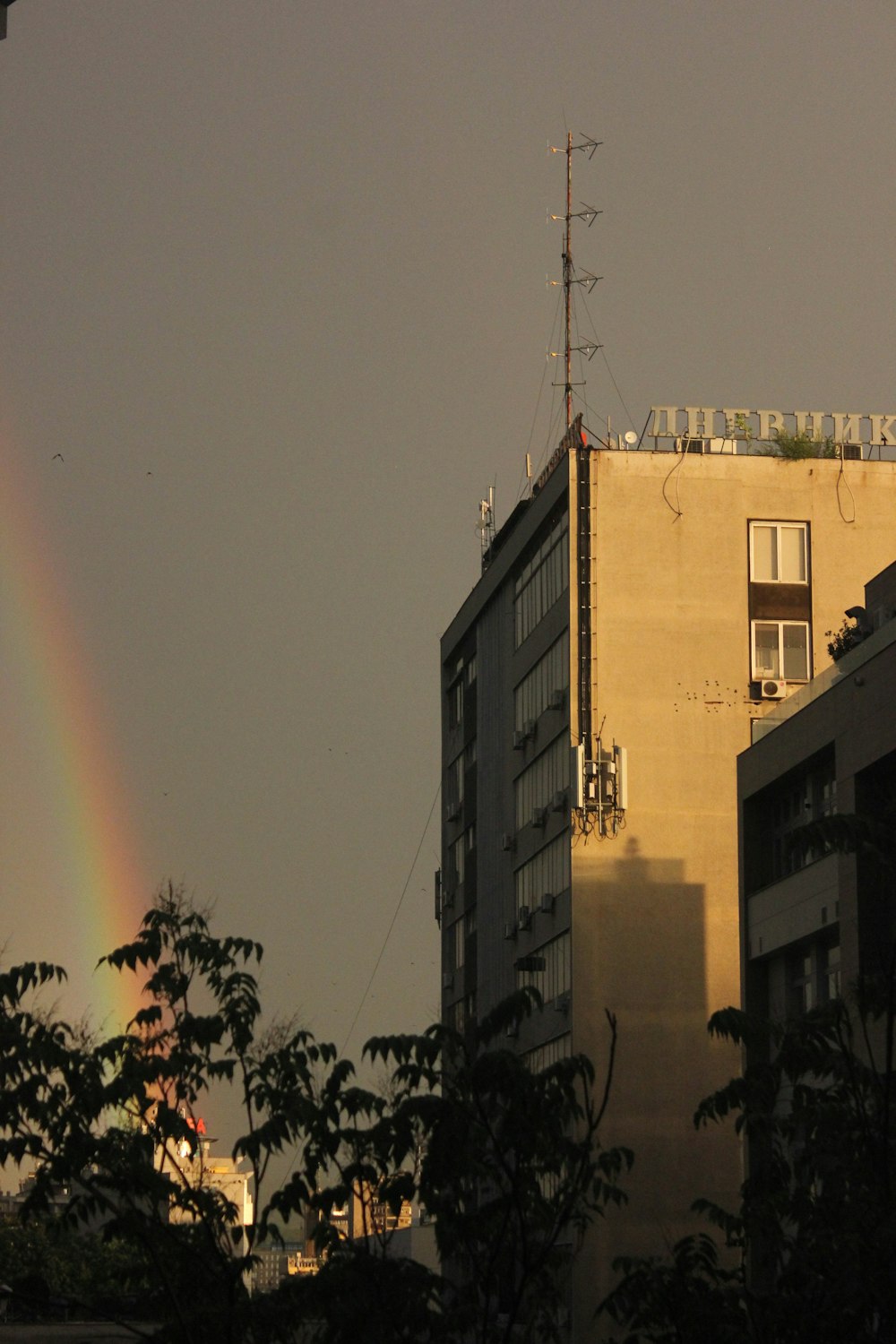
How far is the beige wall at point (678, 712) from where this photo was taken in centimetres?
6412

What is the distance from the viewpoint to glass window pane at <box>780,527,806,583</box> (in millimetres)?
67312

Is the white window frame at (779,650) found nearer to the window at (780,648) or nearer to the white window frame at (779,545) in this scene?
the window at (780,648)

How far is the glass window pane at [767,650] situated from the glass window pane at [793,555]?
1.79m

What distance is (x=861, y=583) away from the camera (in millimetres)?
66938

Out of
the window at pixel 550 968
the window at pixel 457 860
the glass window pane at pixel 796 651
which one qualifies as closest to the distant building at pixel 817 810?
the glass window pane at pixel 796 651

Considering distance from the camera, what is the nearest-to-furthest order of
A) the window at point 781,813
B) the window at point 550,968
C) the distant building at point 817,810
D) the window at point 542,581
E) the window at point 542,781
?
the distant building at point 817,810 → the window at point 781,813 → the window at point 550,968 → the window at point 542,781 → the window at point 542,581

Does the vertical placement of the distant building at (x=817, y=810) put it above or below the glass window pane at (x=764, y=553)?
below

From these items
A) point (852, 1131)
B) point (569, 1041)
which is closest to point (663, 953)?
point (569, 1041)

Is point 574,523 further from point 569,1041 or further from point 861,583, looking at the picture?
point 569,1041

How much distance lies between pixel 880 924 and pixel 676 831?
2464 cm

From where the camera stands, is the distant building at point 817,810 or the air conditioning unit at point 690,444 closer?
the distant building at point 817,810

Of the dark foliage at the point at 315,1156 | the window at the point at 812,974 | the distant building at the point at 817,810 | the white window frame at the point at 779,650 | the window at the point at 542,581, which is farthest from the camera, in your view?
the window at the point at 542,581

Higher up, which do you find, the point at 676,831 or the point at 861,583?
the point at 861,583

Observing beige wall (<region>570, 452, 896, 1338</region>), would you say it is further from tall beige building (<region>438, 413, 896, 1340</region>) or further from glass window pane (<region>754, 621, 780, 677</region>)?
glass window pane (<region>754, 621, 780, 677</region>)
